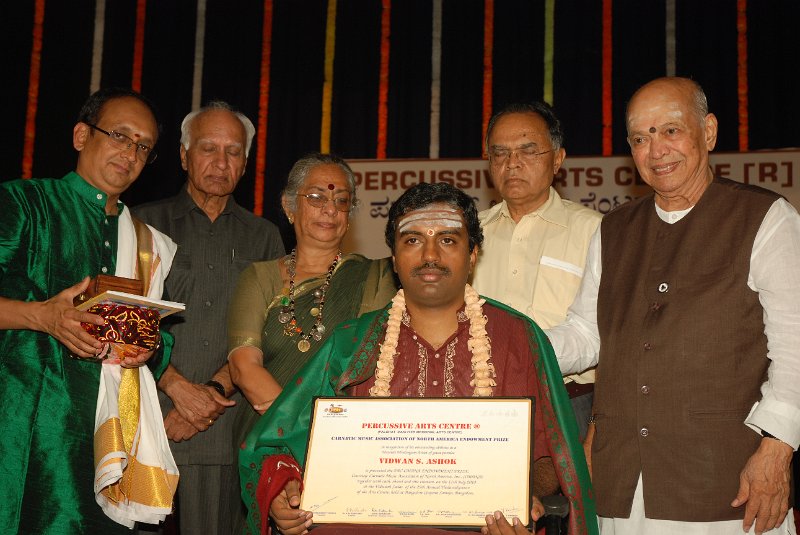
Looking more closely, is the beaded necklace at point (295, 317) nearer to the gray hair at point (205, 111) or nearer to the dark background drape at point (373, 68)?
the gray hair at point (205, 111)

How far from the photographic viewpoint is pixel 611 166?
6.79m

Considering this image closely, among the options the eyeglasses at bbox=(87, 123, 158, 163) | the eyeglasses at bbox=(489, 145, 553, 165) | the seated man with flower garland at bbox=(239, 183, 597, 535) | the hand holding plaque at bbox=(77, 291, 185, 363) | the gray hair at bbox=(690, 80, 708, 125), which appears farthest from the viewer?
the eyeglasses at bbox=(489, 145, 553, 165)

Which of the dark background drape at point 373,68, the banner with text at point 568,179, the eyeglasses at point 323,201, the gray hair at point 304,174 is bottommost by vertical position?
the eyeglasses at point 323,201

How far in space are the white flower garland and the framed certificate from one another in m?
0.23

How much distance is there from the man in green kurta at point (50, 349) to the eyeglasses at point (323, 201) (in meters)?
0.80

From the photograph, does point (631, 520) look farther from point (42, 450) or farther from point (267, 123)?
point (267, 123)

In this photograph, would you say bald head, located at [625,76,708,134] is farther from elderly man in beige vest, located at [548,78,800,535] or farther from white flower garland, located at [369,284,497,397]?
white flower garland, located at [369,284,497,397]

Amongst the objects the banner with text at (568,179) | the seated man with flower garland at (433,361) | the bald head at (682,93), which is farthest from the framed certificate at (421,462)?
the banner with text at (568,179)

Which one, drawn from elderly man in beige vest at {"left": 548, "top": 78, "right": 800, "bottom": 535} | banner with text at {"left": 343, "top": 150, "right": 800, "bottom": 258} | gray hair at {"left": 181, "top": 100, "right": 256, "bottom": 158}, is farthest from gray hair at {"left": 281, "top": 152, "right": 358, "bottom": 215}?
banner with text at {"left": 343, "top": 150, "right": 800, "bottom": 258}

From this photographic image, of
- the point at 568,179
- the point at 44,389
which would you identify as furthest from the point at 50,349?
the point at 568,179

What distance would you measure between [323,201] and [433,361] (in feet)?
3.59

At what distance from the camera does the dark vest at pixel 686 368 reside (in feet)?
8.57

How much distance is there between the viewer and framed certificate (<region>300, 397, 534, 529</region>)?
2.38m

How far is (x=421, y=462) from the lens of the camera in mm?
2441
